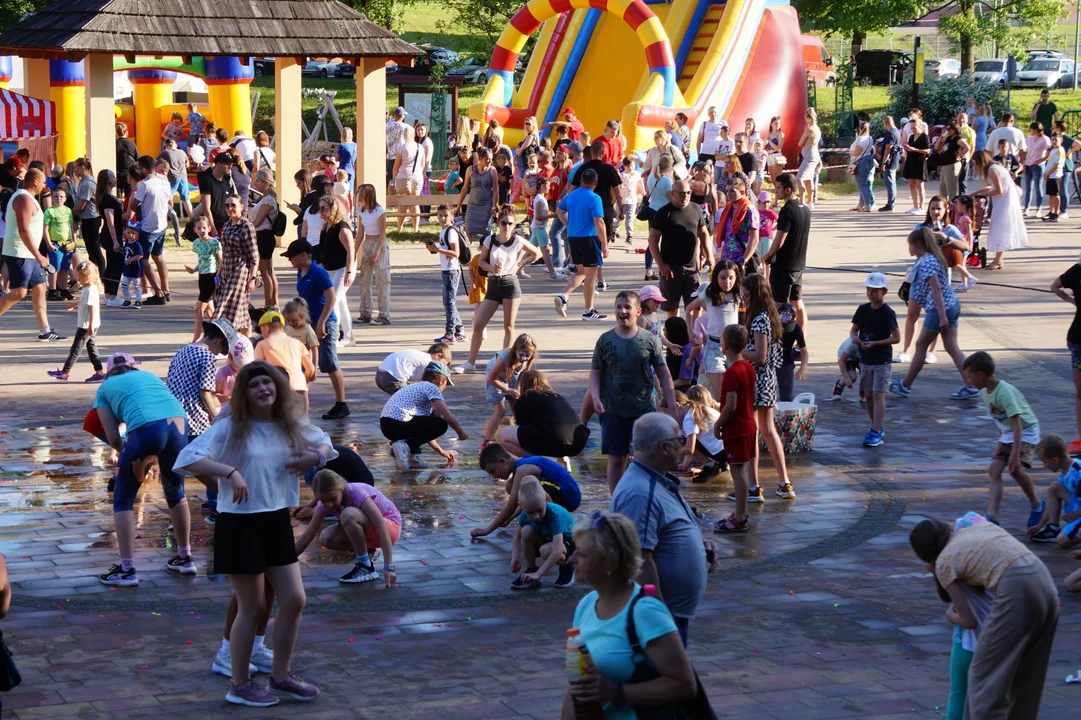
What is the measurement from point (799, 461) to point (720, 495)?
3.52 feet

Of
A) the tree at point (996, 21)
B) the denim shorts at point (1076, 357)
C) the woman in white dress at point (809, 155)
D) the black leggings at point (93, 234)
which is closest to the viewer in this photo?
the denim shorts at point (1076, 357)

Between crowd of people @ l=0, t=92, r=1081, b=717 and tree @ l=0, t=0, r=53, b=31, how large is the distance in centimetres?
2277

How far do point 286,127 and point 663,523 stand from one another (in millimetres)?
17590

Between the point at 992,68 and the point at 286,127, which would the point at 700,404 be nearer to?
the point at 286,127

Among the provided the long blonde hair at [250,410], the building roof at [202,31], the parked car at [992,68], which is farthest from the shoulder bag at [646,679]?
the parked car at [992,68]

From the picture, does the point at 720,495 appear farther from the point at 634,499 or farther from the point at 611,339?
the point at 634,499

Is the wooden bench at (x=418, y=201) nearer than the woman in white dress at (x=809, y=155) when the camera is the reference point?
Yes

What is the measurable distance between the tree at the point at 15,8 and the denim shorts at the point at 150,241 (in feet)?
91.5

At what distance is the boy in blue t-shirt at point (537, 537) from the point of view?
321 inches

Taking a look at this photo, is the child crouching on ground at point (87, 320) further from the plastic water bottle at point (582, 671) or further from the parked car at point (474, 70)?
the parked car at point (474, 70)

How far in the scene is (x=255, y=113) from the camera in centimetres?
4688

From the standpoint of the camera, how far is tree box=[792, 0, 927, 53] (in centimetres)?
4619

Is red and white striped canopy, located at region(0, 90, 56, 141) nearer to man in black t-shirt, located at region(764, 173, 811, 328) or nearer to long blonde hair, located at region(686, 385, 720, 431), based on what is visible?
man in black t-shirt, located at region(764, 173, 811, 328)

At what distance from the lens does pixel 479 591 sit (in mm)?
8117
